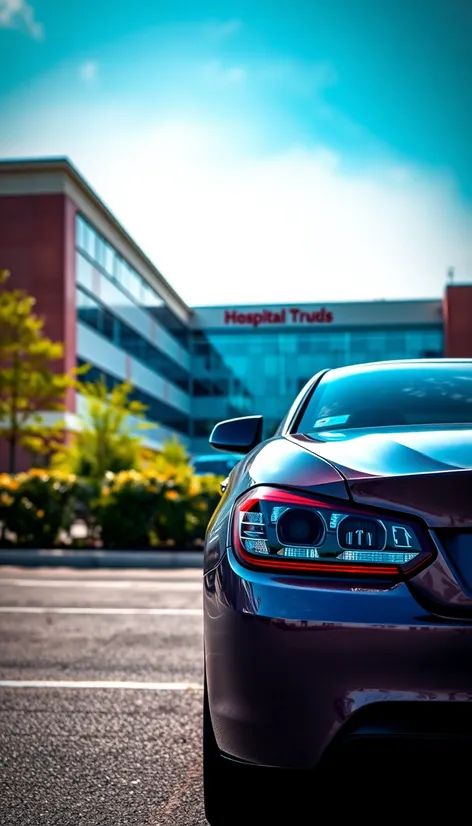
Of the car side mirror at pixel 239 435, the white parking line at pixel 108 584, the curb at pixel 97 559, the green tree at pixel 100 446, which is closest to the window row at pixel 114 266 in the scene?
the green tree at pixel 100 446

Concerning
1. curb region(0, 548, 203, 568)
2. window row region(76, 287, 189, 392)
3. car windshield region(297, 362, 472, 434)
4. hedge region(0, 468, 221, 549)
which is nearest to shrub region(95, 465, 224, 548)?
hedge region(0, 468, 221, 549)

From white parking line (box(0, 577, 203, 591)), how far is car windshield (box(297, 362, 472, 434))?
6.39 meters

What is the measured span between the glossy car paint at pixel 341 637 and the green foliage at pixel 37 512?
12451mm

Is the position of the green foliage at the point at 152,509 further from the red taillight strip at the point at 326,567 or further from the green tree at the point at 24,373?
the green tree at the point at 24,373

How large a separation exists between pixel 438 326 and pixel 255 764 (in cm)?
5314

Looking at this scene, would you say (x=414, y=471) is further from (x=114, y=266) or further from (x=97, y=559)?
(x=114, y=266)

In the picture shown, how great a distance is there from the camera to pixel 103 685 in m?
4.74

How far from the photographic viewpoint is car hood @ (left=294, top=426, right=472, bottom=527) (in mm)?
2090

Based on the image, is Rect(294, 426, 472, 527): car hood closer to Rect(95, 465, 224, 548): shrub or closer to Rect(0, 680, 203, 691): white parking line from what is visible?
Rect(0, 680, 203, 691): white parking line

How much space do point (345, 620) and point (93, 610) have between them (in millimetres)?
6144

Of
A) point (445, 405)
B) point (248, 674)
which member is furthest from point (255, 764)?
point (445, 405)

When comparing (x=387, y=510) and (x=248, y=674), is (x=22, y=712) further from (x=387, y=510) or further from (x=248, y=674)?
(x=387, y=510)

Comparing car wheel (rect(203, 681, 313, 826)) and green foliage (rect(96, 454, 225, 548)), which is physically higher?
green foliage (rect(96, 454, 225, 548))

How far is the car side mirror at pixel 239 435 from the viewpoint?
147 inches
